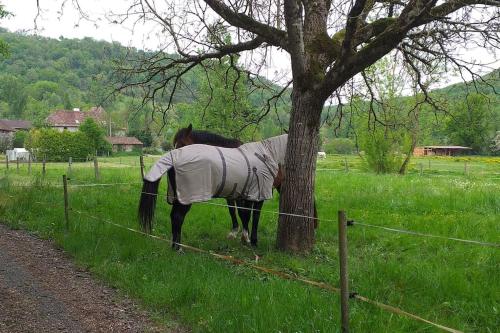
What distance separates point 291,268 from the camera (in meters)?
5.53

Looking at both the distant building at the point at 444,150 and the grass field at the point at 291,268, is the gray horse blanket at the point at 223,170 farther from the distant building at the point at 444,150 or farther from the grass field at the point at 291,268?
the distant building at the point at 444,150

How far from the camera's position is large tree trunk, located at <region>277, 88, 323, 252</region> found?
20.0 feet

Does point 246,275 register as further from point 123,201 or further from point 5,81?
point 5,81

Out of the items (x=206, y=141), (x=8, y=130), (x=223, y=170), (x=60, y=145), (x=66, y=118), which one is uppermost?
(x=66, y=118)

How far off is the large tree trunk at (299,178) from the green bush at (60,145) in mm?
44478

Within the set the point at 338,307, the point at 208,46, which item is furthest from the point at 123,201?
the point at 338,307

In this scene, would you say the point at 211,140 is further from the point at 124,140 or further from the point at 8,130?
the point at 8,130

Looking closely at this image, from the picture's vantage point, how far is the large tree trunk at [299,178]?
6.11m

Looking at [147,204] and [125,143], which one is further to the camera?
[125,143]

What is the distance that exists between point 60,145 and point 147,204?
44959 millimetres

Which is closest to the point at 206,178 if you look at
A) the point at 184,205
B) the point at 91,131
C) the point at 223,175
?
the point at 223,175

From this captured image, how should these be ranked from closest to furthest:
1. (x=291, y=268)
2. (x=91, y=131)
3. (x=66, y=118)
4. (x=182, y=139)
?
1. (x=291, y=268)
2. (x=182, y=139)
3. (x=91, y=131)
4. (x=66, y=118)

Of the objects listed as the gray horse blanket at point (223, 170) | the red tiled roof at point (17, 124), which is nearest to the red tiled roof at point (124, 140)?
the red tiled roof at point (17, 124)

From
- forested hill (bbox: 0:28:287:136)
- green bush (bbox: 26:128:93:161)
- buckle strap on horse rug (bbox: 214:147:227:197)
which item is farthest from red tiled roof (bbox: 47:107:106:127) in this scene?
buckle strap on horse rug (bbox: 214:147:227:197)
